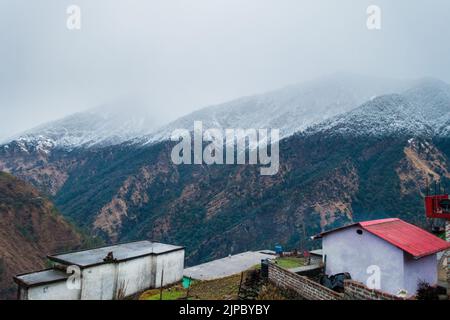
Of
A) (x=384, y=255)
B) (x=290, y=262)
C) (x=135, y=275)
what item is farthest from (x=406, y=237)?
(x=135, y=275)

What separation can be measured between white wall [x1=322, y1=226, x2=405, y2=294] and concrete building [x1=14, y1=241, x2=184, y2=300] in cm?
780

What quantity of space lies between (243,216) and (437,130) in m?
34.6

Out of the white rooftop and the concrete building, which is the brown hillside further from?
the concrete building

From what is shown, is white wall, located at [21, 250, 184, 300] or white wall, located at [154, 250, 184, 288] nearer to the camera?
white wall, located at [21, 250, 184, 300]

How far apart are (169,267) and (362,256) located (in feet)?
33.4

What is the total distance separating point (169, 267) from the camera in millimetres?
18516

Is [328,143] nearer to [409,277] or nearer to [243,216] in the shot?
[243,216]

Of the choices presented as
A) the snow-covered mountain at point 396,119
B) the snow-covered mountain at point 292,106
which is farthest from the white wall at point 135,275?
the snow-covered mountain at point 292,106

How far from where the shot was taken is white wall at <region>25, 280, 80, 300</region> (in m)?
12.7

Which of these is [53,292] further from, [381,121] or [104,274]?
[381,121]

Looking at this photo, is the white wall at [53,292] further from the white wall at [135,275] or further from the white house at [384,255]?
the white house at [384,255]

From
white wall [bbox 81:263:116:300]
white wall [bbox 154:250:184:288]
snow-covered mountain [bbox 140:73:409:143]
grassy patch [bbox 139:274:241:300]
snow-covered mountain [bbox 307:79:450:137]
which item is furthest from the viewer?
snow-covered mountain [bbox 140:73:409:143]

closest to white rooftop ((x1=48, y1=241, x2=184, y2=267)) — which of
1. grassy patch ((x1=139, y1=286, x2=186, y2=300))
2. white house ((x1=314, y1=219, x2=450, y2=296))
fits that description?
grassy patch ((x1=139, y1=286, x2=186, y2=300))

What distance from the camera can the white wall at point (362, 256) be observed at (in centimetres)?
1145
